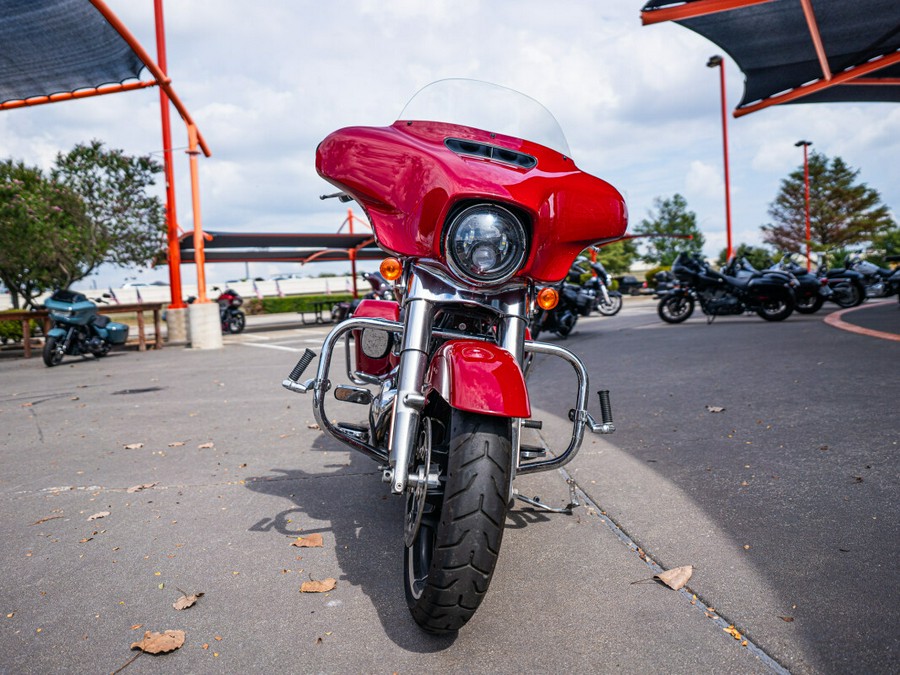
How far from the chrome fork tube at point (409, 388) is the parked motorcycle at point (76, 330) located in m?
11.3

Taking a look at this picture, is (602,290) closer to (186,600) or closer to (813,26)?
(813,26)

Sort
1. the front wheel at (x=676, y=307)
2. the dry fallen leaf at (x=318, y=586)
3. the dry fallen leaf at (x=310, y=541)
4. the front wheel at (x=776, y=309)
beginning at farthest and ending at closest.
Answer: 1. the front wheel at (x=676, y=307)
2. the front wheel at (x=776, y=309)
3. the dry fallen leaf at (x=310, y=541)
4. the dry fallen leaf at (x=318, y=586)

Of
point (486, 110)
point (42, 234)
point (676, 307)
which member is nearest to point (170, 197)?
point (42, 234)

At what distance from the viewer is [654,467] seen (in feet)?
13.8

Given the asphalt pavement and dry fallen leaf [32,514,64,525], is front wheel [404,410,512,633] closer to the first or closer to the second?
the asphalt pavement

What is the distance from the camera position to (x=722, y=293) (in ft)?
45.6

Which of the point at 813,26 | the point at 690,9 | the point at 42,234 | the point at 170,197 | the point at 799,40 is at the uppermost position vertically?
the point at 799,40

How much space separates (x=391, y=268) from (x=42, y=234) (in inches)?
575

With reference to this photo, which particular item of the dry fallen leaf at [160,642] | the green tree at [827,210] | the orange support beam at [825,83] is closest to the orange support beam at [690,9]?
the orange support beam at [825,83]

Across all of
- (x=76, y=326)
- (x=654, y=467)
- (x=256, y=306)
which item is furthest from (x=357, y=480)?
(x=256, y=306)

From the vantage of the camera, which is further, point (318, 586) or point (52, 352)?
point (52, 352)

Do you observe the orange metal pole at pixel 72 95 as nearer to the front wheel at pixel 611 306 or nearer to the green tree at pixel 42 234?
the green tree at pixel 42 234

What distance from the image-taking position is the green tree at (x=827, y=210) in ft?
148

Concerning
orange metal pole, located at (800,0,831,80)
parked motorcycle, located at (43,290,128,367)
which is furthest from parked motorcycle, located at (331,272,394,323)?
orange metal pole, located at (800,0,831,80)
